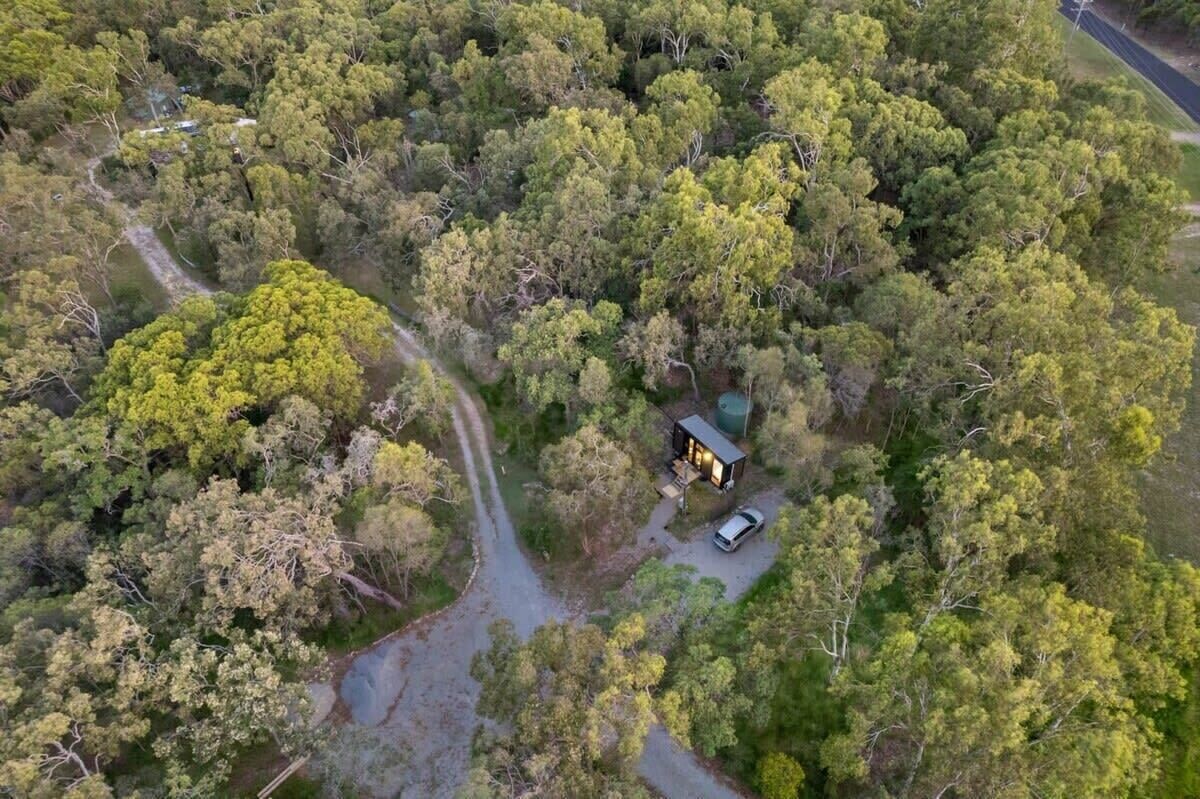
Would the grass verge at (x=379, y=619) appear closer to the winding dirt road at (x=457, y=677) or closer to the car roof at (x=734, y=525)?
the winding dirt road at (x=457, y=677)

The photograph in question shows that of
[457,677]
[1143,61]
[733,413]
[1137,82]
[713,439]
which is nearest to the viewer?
[457,677]

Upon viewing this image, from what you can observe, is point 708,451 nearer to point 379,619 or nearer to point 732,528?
point 732,528

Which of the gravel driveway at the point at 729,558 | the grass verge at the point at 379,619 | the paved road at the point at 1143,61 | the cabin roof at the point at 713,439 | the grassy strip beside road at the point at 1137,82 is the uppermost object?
the paved road at the point at 1143,61

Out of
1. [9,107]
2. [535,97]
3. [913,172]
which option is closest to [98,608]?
[535,97]

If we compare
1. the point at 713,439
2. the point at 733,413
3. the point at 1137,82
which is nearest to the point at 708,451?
the point at 713,439

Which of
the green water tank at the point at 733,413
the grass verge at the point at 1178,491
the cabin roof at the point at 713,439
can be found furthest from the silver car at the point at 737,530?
the grass verge at the point at 1178,491

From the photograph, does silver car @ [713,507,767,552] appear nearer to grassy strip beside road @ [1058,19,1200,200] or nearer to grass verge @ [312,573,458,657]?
grass verge @ [312,573,458,657]

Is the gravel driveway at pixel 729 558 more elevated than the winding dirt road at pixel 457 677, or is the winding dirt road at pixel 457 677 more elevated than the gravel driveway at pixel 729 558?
the gravel driveway at pixel 729 558

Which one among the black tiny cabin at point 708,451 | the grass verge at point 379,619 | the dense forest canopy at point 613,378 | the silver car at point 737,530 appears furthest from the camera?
the black tiny cabin at point 708,451
